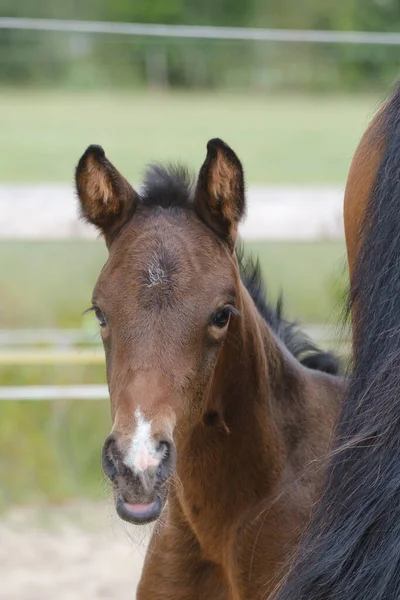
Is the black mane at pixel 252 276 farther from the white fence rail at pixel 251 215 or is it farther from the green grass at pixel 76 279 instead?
the green grass at pixel 76 279

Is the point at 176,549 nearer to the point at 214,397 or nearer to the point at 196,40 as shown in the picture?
the point at 214,397

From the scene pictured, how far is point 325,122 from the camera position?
13.3 meters

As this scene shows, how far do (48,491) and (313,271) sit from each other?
10.5 ft

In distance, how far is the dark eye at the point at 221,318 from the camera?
6.91ft

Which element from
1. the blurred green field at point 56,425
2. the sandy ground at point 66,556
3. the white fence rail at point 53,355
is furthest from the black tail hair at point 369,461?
the white fence rail at point 53,355

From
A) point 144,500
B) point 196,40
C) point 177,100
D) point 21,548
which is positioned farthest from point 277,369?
point 177,100

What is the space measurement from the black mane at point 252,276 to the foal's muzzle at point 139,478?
700 mm

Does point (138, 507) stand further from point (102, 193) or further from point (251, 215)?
→ point (251, 215)

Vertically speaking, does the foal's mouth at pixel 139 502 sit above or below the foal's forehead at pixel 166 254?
below

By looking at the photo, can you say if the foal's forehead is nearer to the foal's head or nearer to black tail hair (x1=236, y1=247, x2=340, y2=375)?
the foal's head

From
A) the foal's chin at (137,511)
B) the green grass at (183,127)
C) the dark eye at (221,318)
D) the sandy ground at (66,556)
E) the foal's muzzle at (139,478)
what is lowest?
the sandy ground at (66,556)

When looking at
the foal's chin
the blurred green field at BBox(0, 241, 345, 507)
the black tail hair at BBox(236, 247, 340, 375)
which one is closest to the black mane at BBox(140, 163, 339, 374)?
the black tail hair at BBox(236, 247, 340, 375)

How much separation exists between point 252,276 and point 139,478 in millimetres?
1129

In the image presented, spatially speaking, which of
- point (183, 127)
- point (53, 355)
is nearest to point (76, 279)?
point (53, 355)
